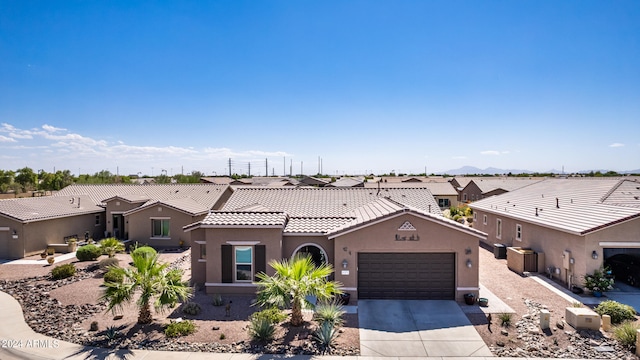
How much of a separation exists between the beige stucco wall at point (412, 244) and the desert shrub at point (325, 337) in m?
3.71

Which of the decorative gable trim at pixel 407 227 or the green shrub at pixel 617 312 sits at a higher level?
the decorative gable trim at pixel 407 227

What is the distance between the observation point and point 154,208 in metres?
27.4

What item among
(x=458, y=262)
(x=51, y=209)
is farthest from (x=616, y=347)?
(x=51, y=209)

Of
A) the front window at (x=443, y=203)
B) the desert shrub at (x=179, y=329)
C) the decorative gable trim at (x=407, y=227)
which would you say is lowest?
the desert shrub at (x=179, y=329)

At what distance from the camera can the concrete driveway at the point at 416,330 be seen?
10.9m

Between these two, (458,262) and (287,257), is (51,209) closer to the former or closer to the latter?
(287,257)

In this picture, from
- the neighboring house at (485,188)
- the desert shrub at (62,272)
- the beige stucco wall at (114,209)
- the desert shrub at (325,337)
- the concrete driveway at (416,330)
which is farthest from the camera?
the neighboring house at (485,188)

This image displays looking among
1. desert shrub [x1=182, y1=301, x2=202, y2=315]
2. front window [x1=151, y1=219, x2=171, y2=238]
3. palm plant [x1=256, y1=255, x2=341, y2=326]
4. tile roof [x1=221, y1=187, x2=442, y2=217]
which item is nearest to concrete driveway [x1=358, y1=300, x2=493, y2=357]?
palm plant [x1=256, y1=255, x2=341, y2=326]

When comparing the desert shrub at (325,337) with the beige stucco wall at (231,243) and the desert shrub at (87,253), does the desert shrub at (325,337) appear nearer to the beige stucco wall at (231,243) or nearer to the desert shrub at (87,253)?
the beige stucco wall at (231,243)

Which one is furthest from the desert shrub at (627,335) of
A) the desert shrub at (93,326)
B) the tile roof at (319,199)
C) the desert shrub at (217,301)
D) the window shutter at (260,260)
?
the desert shrub at (93,326)

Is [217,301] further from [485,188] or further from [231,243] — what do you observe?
[485,188]

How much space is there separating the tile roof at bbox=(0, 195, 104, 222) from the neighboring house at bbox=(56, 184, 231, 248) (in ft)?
4.94

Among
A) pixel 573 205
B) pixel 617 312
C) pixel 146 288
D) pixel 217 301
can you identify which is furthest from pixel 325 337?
pixel 573 205

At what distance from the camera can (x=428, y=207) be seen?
22.9m
